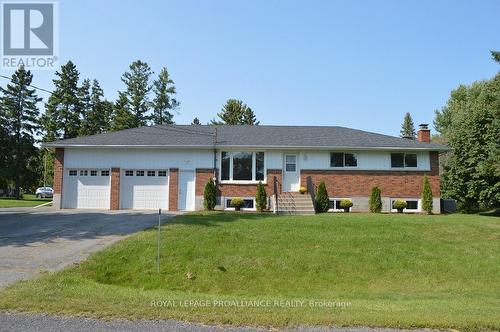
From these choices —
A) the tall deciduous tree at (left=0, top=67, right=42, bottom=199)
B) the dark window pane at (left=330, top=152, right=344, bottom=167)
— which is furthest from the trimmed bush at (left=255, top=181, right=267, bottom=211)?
the tall deciduous tree at (left=0, top=67, right=42, bottom=199)

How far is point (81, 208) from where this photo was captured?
867 inches

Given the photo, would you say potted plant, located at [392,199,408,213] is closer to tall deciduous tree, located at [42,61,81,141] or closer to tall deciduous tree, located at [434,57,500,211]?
tall deciduous tree, located at [434,57,500,211]

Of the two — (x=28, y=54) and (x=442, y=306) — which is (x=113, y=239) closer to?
(x=442, y=306)

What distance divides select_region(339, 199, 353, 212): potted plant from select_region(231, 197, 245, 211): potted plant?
200 inches

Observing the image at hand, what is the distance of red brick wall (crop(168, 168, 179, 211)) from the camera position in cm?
2172

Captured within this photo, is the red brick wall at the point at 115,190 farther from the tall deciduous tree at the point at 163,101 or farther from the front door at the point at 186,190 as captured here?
the tall deciduous tree at the point at 163,101

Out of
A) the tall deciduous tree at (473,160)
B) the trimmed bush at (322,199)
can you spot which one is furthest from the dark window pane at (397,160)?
the tall deciduous tree at (473,160)

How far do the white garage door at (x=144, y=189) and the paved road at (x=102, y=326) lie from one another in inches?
646

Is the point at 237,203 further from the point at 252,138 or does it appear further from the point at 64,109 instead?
the point at 64,109

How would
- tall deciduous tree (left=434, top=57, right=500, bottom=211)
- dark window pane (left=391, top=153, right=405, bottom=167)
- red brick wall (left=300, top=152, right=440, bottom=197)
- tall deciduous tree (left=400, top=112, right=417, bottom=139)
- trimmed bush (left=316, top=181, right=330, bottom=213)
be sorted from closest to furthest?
trimmed bush (left=316, top=181, right=330, bottom=213), red brick wall (left=300, top=152, right=440, bottom=197), dark window pane (left=391, top=153, right=405, bottom=167), tall deciduous tree (left=434, top=57, right=500, bottom=211), tall deciduous tree (left=400, top=112, right=417, bottom=139)

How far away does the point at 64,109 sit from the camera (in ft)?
166

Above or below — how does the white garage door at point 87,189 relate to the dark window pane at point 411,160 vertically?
below

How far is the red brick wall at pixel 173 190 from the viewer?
71.3 feet

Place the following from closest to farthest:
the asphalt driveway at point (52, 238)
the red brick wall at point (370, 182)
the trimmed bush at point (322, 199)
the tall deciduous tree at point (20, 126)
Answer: the asphalt driveway at point (52, 238)
the trimmed bush at point (322, 199)
the red brick wall at point (370, 182)
the tall deciduous tree at point (20, 126)
